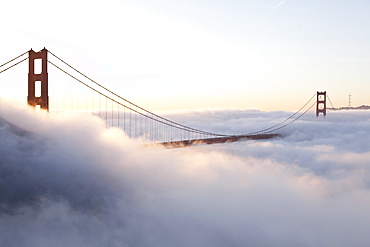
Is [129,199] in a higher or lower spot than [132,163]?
lower

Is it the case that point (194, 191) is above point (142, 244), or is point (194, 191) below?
above

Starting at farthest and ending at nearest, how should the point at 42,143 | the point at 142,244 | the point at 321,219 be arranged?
the point at 321,219 → the point at 142,244 → the point at 42,143

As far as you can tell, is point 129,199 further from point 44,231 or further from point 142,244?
point 44,231

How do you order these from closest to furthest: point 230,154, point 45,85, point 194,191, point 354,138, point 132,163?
point 45,85, point 132,163, point 194,191, point 230,154, point 354,138

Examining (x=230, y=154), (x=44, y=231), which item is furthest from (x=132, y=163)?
(x=230, y=154)

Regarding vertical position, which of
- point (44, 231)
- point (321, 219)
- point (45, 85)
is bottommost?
point (321, 219)

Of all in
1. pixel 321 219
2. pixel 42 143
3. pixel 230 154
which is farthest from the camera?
Result: pixel 230 154

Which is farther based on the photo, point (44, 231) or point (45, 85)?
point (44, 231)

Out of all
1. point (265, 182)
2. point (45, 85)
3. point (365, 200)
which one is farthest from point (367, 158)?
point (45, 85)

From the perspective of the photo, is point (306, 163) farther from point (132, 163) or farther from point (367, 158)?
point (132, 163)
